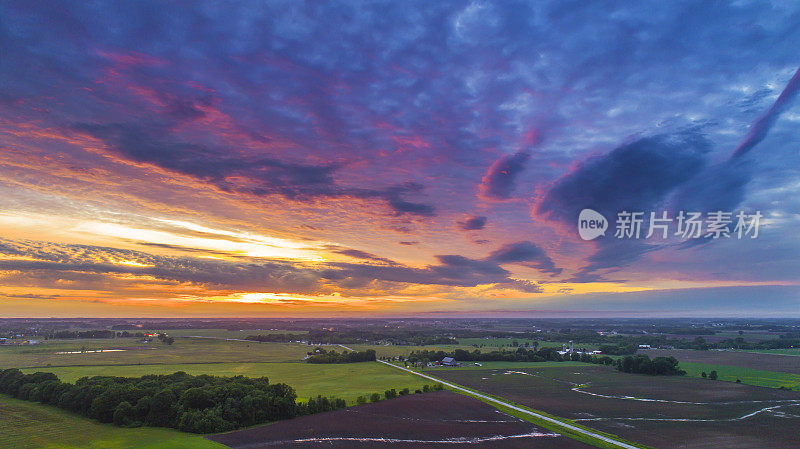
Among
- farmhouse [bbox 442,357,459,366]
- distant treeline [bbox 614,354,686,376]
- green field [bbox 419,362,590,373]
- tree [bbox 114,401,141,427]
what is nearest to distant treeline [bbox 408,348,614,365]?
green field [bbox 419,362,590,373]

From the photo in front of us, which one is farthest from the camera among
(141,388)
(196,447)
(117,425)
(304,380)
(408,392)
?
(304,380)

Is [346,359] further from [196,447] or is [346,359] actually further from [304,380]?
[196,447]

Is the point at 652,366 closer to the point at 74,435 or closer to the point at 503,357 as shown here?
the point at 503,357

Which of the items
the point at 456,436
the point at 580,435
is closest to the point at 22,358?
the point at 456,436

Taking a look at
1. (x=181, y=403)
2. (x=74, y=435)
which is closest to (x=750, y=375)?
(x=181, y=403)

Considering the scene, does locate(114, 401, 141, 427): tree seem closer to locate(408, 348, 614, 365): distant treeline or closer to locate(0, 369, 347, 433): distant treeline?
locate(0, 369, 347, 433): distant treeline
